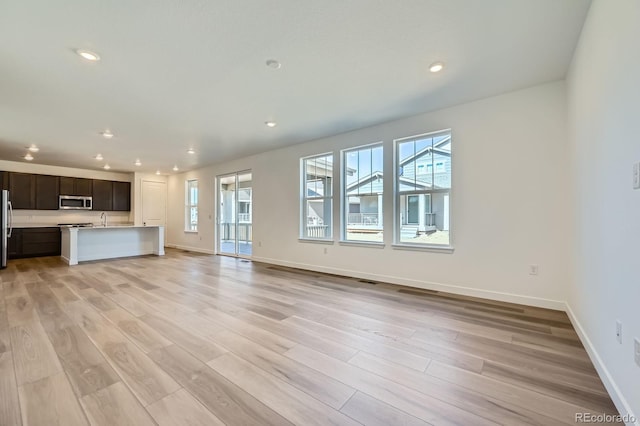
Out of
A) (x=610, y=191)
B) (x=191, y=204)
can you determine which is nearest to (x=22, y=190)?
(x=191, y=204)

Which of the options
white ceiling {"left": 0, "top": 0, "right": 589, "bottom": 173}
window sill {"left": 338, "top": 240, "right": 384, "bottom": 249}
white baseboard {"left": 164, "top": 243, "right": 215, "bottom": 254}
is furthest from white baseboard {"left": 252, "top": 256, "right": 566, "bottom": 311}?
white baseboard {"left": 164, "top": 243, "right": 215, "bottom": 254}

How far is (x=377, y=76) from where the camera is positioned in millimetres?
2912

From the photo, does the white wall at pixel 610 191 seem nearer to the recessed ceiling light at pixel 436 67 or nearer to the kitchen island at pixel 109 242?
the recessed ceiling light at pixel 436 67

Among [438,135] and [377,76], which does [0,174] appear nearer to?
[377,76]

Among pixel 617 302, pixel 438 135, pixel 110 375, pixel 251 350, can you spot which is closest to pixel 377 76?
pixel 438 135

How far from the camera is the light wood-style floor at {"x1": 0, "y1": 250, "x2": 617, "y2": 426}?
58.6 inches

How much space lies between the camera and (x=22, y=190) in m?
7.09

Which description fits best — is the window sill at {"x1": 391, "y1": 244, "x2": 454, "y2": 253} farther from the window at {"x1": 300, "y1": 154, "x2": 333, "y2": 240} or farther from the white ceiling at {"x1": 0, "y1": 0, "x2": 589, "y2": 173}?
the white ceiling at {"x1": 0, "y1": 0, "x2": 589, "y2": 173}

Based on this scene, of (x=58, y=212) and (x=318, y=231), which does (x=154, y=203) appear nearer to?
(x=58, y=212)

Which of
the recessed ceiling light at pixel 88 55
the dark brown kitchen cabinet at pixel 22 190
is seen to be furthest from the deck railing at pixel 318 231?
the dark brown kitchen cabinet at pixel 22 190

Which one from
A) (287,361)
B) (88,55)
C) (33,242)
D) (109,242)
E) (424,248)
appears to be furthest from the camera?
(33,242)

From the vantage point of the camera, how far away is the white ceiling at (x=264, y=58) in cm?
199

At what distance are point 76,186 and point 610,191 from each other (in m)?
10.9

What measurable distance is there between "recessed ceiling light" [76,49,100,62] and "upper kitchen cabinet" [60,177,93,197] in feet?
23.9
